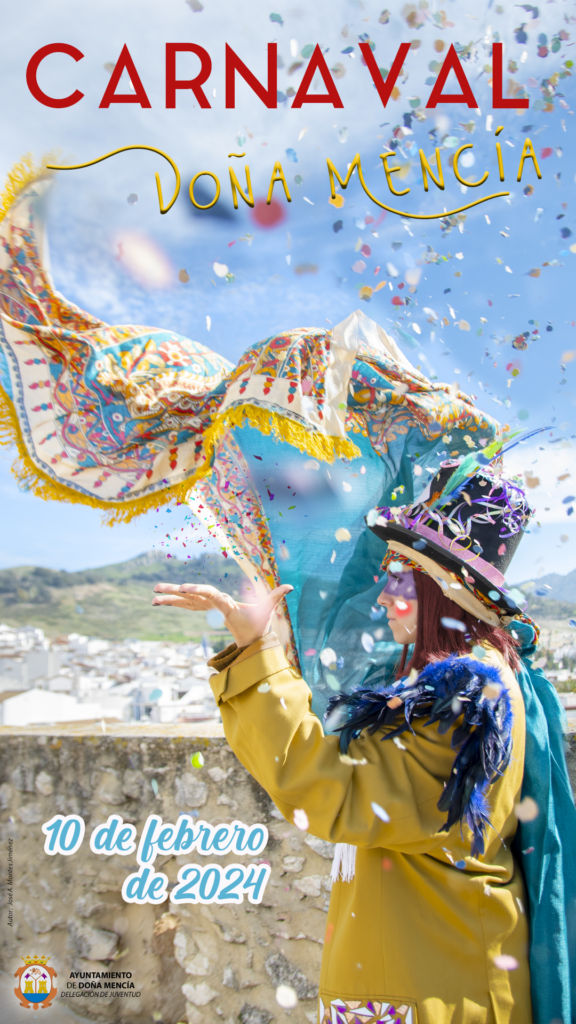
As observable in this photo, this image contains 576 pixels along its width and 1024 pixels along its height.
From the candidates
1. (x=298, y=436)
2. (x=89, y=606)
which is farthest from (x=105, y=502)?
(x=89, y=606)

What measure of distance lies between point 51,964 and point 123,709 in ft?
40.8

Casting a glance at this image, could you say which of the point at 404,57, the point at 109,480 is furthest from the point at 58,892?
the point at 404,57

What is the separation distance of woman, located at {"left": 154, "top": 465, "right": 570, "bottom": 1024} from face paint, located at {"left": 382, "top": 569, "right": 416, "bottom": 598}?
12 centimetres

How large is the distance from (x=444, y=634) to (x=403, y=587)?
0.14 meters

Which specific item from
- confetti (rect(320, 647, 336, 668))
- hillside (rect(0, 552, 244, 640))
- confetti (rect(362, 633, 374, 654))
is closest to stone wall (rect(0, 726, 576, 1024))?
confetti (rect(320, 647, 336, 668))

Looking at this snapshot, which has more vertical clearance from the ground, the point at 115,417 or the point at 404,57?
the point at 404,57

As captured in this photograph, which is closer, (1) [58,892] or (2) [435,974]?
(2) [435,974]

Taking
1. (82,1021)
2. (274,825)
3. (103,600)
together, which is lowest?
(103,600)

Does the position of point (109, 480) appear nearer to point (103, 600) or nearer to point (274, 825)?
point (274, 825)

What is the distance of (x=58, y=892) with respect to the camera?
244 cm

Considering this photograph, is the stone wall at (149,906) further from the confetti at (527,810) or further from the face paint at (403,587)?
the face paint at (403,587)

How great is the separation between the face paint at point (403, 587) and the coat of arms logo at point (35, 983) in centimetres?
253

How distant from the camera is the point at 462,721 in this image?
94 centimetres

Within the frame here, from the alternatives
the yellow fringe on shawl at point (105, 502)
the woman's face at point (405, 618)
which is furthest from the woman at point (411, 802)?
the yellow fringe on shawl at point (105, 502)
